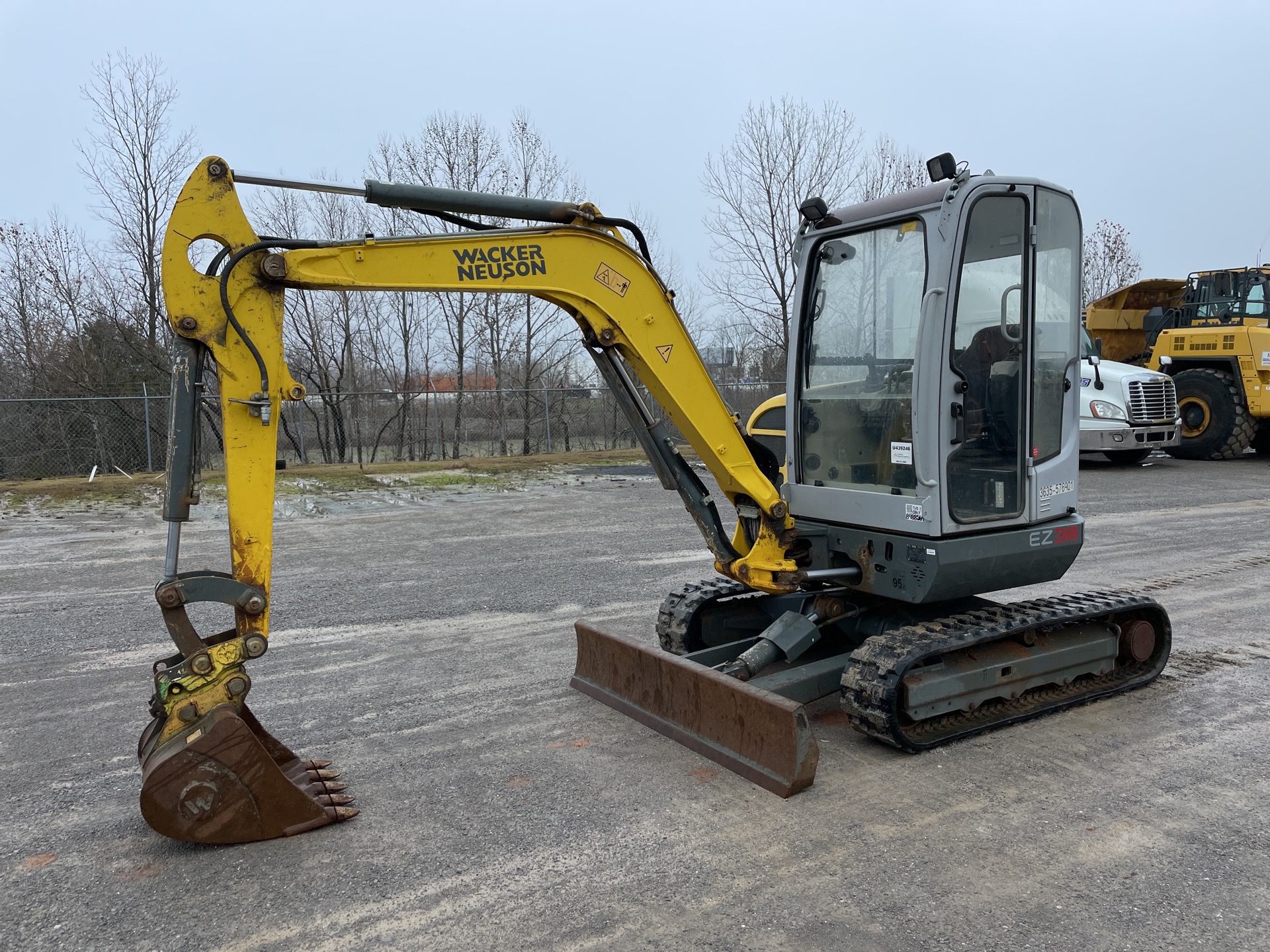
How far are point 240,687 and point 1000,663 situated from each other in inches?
146

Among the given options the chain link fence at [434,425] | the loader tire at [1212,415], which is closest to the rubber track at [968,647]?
the chain link fence at [434,425]

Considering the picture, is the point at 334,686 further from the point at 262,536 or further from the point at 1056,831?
the point at 1056,831

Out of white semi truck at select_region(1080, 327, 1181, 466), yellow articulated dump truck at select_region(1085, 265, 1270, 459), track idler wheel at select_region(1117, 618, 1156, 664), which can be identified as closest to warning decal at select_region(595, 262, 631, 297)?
track idler wheel at select_region(1117, 618, 1156, 664)

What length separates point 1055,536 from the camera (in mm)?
5156

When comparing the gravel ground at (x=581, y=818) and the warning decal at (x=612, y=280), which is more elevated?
the warning decal at (x=612, y=280)

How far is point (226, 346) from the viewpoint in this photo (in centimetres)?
381

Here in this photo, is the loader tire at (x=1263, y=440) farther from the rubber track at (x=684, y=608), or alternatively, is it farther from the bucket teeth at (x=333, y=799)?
the bucket teeth at (x=333, y=799)

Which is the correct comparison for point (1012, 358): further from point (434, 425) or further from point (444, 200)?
point (434, 425)

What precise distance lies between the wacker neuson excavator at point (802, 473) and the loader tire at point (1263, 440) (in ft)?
55.1

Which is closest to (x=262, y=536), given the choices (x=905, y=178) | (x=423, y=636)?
(x=423, y=636)

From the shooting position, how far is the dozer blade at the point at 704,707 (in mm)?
4070

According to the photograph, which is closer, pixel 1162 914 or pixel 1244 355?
pixel 1162 914

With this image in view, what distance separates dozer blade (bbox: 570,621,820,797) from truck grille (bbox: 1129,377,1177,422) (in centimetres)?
1523

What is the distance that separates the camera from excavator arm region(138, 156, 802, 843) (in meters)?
3.62
